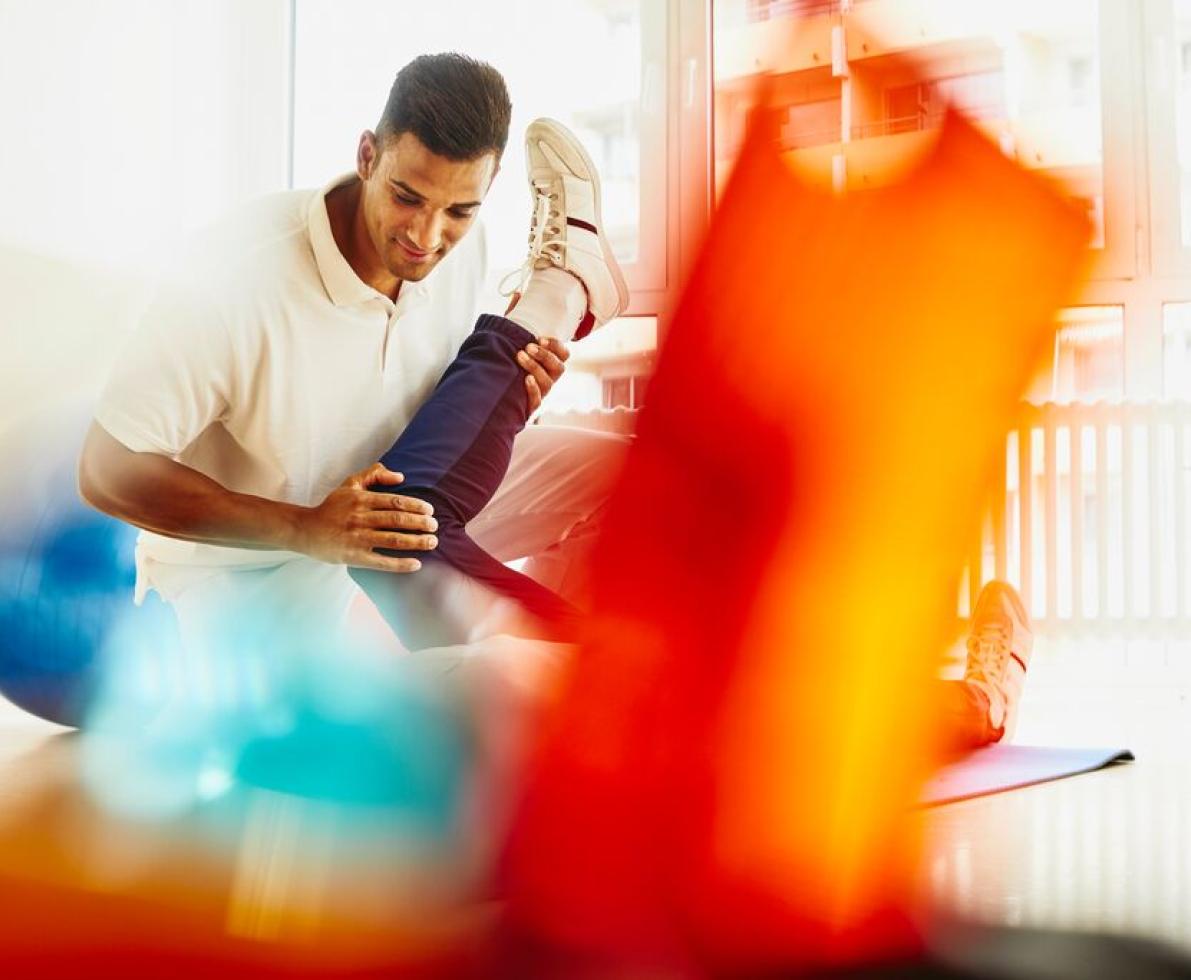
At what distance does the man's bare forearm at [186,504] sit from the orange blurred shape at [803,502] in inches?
14.9

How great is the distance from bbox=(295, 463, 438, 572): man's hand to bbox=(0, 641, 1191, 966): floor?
0.29 metres

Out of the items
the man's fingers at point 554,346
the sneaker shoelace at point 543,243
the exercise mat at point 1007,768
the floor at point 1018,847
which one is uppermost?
the sneaker shoelace at point 543,243

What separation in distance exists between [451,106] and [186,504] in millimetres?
539

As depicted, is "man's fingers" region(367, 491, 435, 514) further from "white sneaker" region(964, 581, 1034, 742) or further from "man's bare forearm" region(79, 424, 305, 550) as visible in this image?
"white sneaker" region(964, 581, 1034, 742)

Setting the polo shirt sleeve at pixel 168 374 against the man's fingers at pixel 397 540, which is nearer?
the man's fingers at pixel 397 540

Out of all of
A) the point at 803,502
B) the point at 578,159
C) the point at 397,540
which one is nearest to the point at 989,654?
the point at 803,502

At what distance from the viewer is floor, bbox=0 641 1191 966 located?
3.18ft

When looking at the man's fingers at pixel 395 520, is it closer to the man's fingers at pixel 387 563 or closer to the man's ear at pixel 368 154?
the man's fingers at pixel 387 563

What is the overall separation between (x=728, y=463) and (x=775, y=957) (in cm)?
48

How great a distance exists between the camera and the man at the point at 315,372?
1.30m

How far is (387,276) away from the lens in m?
1.48

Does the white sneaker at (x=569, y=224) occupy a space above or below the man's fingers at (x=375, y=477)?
above

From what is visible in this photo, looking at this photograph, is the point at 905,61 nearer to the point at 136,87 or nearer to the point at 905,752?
the point at 136,87

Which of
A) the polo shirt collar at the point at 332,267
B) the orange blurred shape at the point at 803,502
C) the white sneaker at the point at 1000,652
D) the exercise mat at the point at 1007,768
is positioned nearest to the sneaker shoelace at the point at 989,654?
the white sneaker at the point at 1000,652
